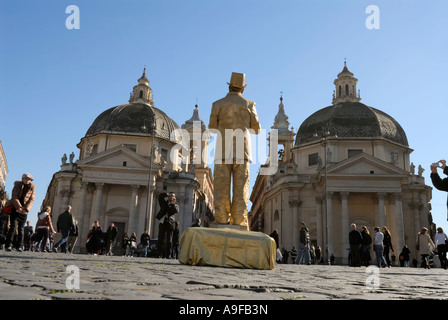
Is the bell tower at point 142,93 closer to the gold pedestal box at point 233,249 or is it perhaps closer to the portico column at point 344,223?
the portico column at point 344,223

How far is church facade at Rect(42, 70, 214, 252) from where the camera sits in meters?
47.0

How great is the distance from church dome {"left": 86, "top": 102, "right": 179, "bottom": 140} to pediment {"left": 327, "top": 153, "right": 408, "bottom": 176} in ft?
76.5

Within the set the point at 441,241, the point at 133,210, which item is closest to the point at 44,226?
the point at 441,241

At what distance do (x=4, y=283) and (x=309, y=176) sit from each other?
48800mm

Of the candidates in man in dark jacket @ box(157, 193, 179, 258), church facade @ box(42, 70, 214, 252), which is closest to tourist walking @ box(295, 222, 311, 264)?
man in dark jacket @ box(157, 193, 179, 258)

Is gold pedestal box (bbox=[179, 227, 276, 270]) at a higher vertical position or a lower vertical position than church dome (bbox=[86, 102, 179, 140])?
lower

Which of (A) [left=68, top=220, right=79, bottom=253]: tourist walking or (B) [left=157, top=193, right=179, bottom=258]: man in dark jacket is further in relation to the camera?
(A) [left=68, top=220, right=79, bottom=253]: tourist walking

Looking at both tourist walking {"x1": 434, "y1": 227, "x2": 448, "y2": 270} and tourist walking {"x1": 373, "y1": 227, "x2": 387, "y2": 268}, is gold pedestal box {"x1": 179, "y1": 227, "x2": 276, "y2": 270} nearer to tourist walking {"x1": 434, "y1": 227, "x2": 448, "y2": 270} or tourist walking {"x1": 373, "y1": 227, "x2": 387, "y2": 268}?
tourist walking {"x1": 434, "y1": 227, "x2": 448, "y2": 270}

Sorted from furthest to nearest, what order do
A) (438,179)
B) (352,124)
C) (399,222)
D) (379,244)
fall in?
(352,124) < (399,222) < (379,244) < (438,179)

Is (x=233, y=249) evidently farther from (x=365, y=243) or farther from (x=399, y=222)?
(x=399, y=222)

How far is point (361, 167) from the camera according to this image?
152ft

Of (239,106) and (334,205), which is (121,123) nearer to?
(334,205)

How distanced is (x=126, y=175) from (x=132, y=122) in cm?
1020

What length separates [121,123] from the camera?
54.7 m
